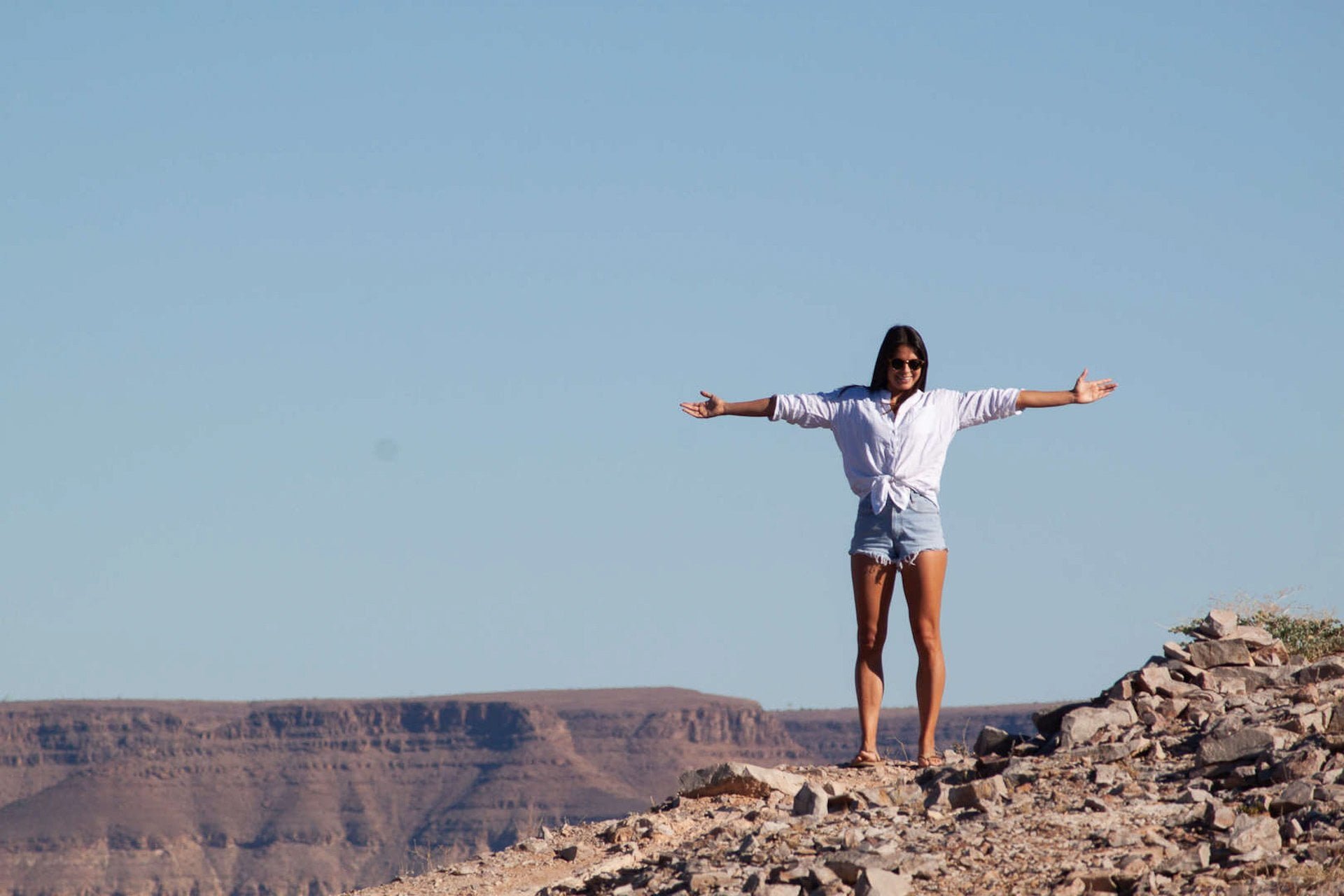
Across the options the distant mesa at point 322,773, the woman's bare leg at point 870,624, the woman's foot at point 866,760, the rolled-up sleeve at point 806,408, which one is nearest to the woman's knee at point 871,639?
the woman's bare leg at point 870,624

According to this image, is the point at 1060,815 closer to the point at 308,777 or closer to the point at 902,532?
the point at 902,532

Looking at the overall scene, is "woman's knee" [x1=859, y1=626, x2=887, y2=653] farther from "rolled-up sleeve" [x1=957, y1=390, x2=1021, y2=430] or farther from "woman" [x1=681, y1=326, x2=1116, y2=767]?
"rolled-up sleeve" [x1=957, y1=390, x2=1021, y2=430]

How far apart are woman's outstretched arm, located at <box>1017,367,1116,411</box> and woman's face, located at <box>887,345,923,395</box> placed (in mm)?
570

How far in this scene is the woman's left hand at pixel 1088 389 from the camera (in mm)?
9398

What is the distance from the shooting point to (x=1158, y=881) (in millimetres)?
6699

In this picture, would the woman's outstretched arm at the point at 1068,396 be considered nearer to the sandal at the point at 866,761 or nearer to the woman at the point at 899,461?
the woman at the point at 899,461

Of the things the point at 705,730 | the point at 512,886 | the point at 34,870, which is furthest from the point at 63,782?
the point at 512,886

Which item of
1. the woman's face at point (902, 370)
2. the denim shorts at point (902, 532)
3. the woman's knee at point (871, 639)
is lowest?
the woman's knee at point (871, 639)

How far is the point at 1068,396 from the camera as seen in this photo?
940 centimetres

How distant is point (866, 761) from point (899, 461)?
1.70 m

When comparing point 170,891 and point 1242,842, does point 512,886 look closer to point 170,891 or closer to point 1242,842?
point 1242,842

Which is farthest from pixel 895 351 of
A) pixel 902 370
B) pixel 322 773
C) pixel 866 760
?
pixel 322 773

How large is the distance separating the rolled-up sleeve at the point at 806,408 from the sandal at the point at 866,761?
181 cm

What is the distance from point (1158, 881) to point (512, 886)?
3324 mm
